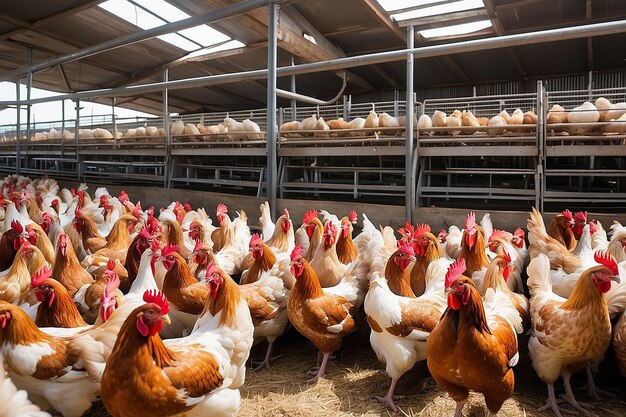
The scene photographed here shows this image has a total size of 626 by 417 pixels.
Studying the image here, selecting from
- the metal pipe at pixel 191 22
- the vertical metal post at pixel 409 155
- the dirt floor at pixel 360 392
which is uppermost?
the metal pipe at pixel 191 22

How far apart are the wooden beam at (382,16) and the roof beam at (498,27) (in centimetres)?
177

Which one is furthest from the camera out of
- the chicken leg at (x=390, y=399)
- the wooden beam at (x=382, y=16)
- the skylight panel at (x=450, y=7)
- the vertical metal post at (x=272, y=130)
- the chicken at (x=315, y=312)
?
the wooden beam at (x=382, y=16)

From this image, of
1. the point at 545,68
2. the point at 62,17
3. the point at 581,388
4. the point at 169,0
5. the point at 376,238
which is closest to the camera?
the point at 581,388

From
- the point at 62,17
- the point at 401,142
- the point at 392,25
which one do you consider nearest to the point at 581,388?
the point at 401,142

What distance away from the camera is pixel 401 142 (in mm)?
6449

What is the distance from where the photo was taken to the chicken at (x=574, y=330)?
2.57 metres

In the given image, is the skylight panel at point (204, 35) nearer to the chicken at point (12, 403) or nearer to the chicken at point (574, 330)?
the chicken at point (574, 330)

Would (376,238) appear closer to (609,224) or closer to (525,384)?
(525,384)

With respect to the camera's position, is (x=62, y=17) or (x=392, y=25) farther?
(x=62, y=17)

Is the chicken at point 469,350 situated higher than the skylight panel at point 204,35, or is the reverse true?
the skylight panel at point 204,35

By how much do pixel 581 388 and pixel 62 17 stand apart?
37.3 ft

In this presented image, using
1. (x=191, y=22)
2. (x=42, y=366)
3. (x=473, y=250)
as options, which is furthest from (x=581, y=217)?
(x=191, y=22)

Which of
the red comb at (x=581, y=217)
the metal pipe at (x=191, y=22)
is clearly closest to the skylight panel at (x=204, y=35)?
the metal pipe at (x=191, y=22)

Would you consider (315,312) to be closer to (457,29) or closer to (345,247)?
(345,247)
